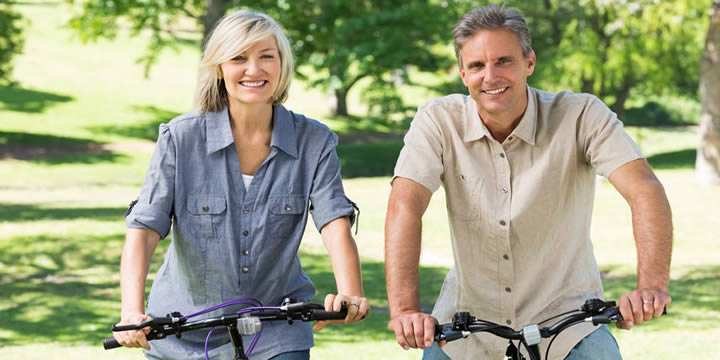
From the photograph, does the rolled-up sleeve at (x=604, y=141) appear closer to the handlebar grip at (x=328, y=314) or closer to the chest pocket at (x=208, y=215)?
the handlebar grip at (x=328, y=314)

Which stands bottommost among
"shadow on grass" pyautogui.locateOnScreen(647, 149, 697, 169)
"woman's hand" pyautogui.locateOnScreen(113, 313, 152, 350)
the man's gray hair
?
Answer: "shadow on grass" pyautogui.locateOnScreen(647, 149, 697, 169)

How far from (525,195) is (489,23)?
2.19 ft

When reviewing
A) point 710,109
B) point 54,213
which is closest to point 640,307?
point 54,213

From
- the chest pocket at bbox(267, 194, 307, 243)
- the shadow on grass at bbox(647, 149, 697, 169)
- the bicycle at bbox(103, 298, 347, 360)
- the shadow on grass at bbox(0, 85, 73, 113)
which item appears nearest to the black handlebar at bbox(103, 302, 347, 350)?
the bicycle at bbox(103, 298, 347, 360)

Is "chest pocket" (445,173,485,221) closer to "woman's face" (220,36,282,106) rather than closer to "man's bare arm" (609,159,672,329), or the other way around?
"man's bare arm" (609,159,672,329)

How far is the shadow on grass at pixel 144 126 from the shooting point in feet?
125

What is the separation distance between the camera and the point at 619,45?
1208 inches

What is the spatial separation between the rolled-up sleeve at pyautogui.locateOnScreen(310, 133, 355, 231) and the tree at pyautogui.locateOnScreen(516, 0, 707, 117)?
81.7 feet

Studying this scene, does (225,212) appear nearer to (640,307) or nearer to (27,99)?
(640,307)

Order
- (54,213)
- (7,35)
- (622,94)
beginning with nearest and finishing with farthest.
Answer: (54,213) < (7,35) < (622,94)

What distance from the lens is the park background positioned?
10.6 m

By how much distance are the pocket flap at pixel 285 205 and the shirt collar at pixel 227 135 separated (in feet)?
0.58

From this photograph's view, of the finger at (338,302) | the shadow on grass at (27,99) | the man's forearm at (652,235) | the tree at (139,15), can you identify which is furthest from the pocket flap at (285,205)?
→ the shadow on grass at (27,99)

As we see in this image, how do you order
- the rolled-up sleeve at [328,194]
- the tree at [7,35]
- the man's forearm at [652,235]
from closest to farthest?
the man's forearm at [652,235], the rolled-up sleeve at [328,194], the tree at [7,35]
